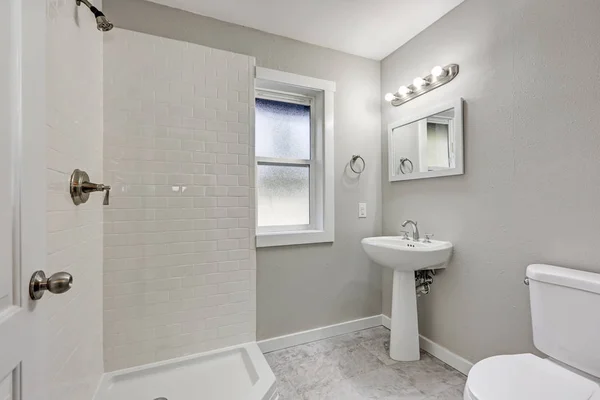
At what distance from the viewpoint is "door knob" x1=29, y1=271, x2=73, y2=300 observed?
0.64 meters

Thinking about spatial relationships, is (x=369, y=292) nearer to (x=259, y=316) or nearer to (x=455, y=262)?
(x=455, y=262)

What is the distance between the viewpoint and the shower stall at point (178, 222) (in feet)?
5.34

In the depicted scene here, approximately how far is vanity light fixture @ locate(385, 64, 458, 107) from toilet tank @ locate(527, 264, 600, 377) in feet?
4.06

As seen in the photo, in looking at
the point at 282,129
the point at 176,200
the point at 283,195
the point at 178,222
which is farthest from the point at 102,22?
the point at 283,195

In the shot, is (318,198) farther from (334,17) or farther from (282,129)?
(334,17)

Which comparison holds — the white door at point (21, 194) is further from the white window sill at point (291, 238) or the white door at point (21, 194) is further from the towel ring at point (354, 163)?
the towel ring at point (354, 163)

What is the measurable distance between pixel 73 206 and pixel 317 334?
1784 mm

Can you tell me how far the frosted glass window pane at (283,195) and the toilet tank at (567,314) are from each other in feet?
4.87

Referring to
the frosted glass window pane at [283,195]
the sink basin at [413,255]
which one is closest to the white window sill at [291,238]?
the frosted glass window pane at [283,195]

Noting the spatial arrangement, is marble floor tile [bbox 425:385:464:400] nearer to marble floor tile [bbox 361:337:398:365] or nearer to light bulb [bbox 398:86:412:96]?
marble floor tile [bbox 361:337:398:365]

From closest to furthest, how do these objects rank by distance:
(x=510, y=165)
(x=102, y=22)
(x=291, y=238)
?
(x=102, y=22)
(x=510, y=165)
(x=291, y=238)

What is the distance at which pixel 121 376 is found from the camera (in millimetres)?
1608

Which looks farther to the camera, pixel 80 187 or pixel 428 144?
pixel 428 144

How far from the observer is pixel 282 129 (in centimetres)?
225
